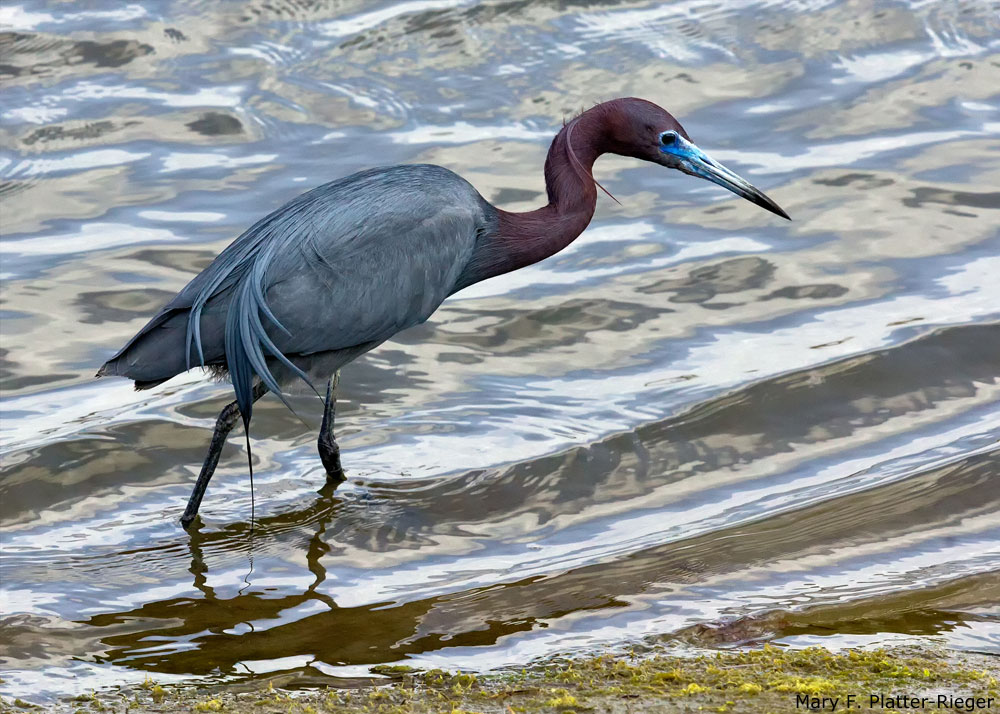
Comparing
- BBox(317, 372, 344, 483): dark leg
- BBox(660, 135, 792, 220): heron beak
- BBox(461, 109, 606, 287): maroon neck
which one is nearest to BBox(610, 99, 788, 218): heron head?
BBox(660, 135, 792, 220): heron beak

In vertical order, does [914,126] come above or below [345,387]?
above

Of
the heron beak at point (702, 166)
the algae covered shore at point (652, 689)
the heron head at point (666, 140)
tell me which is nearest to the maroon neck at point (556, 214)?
the heron head at point (666, 140)

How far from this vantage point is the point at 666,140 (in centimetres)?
648

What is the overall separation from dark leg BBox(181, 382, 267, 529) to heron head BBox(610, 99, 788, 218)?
217cm

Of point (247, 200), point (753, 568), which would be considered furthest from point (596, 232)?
point (753, 568)

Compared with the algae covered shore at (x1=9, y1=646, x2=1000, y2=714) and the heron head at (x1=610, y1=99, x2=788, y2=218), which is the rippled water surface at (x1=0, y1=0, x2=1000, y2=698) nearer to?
the algae covered shore at (x1=9, y1=646, x2=1000, y2=714)

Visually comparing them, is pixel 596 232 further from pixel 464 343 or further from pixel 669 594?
pixel 669 594

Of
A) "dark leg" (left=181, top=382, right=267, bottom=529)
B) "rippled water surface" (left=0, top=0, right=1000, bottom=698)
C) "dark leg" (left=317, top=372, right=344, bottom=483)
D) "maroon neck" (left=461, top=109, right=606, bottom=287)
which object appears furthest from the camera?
"maroon neck" (left=461, top=109, right=606, bottom=287)

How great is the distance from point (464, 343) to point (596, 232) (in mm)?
1805

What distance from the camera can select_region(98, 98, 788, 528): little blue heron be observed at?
5.82 m

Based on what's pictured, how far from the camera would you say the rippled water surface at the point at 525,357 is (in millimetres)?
5051

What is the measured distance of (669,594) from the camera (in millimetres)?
5051

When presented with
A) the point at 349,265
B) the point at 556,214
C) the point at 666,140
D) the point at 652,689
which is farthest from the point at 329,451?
the point at 652,689

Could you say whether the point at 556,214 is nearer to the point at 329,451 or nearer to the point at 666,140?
the point at 666,140
